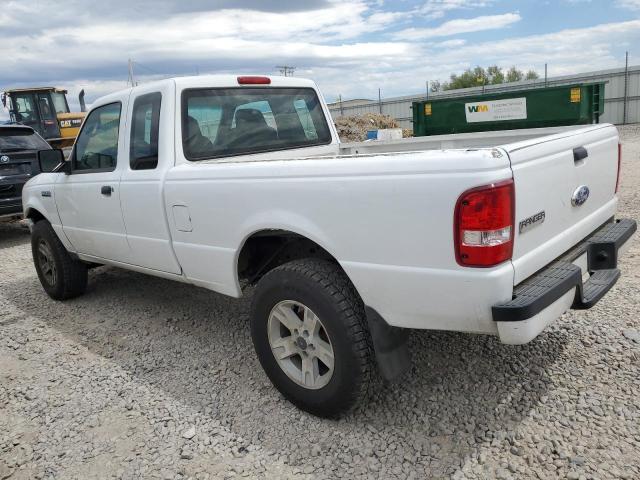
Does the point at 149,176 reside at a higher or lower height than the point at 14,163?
higher

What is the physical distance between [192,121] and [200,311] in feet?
6.07

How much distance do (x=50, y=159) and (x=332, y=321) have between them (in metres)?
3.51

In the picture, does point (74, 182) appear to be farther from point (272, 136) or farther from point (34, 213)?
point (272, 136)

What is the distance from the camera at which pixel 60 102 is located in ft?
65.9

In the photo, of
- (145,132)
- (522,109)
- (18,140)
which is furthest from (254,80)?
(522,109)

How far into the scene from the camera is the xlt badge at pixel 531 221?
2.34m

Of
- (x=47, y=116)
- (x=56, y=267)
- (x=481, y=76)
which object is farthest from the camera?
(x=481, y=76)

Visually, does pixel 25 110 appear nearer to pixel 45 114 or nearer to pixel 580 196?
pixel 45 114

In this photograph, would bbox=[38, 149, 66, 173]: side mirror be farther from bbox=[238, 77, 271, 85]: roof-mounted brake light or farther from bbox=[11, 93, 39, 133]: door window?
bbox=[11, 93, 39, 133]: door window

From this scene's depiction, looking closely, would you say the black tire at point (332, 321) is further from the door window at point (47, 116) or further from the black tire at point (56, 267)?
the door window at point (47, 116)

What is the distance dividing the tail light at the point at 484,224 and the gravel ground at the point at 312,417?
1042mm

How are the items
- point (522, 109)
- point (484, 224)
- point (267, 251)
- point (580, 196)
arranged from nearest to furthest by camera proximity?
point (484, 224) → point (580, 196) → point (267, 251) → point (522, 109)

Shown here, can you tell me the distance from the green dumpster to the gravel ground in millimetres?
6276

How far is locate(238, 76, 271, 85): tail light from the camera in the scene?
13.3 feet
